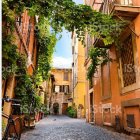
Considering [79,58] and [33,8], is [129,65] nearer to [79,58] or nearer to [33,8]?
[33,8]

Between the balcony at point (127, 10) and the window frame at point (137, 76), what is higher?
the balcony at point (127, 10)

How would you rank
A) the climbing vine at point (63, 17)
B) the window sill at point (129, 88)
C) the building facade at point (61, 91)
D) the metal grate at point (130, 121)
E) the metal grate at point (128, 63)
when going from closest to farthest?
the climbing vine at point (63, 17) < the window sill at point (129, 88) < the metal grate at point (130, 121) < the metal grate at point (128, 63) < the building facade at point (61, 91)

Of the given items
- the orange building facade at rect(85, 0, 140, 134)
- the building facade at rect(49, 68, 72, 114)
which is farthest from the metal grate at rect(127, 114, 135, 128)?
the building facade at rect(49, 68, 72, 114)

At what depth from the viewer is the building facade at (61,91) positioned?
41844 mm

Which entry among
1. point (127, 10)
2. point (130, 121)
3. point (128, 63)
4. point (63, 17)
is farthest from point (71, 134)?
point (127, 10)

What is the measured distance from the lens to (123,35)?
815cm

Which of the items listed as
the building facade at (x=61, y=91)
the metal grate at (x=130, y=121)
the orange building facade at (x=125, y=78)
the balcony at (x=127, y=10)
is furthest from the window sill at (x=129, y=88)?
the building facade at (x=61, y=91)

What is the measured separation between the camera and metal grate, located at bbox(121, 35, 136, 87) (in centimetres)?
755

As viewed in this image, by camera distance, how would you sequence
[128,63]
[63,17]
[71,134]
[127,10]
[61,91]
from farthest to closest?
[61,91] → [71,134] → [128,63] → [127,10] → [63,17]

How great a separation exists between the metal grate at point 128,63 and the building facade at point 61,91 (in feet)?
107

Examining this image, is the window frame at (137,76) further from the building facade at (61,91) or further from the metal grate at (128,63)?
the building facade at (61,91)

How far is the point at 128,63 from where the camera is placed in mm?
7926

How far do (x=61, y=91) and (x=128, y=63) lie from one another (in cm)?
3656

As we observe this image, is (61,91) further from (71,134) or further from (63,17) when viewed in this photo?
(63,17)
